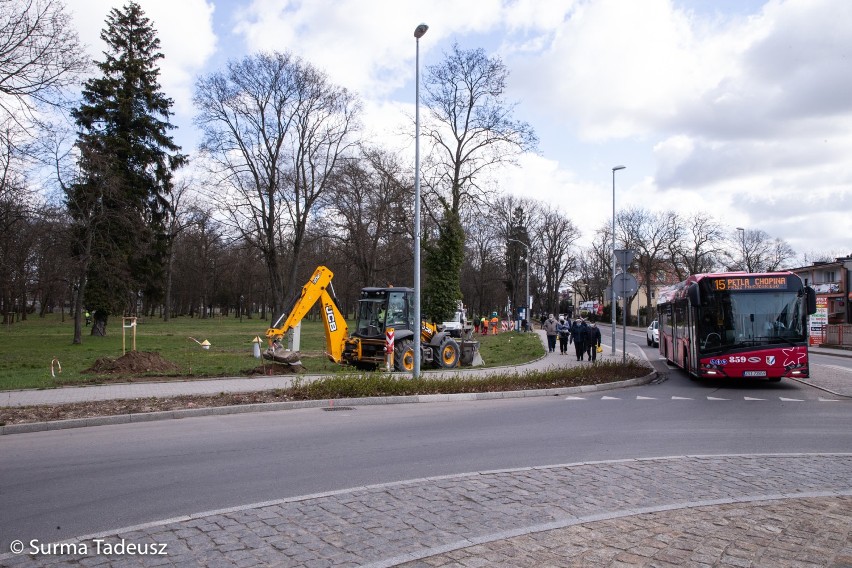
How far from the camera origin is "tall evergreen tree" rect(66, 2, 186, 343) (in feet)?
108

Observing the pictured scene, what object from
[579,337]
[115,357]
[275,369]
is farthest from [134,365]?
[579,337]

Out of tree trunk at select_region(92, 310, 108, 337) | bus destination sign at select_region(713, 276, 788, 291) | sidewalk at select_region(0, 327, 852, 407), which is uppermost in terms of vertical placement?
bus destination sign at select_region(713, 276, 788, 291)

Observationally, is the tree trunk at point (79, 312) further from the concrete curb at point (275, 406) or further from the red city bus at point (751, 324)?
the red city bus at point (751, 324)

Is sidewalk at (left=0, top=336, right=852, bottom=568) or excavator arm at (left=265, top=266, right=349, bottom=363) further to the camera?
excavator arm at (left=265, top=266, right=349, bottom=363)

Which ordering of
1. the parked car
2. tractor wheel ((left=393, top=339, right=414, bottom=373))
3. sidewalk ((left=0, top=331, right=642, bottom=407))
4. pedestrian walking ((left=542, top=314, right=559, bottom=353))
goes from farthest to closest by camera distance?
1. the parked car
2. pedestrian walking ((left=542, top=314, right=559, bottom=353))
3. tractor wheel ((left=393, top=339, right=414, bottom=373))
4. sidewalk ((left=0, top=331, right=642, bottom=407))

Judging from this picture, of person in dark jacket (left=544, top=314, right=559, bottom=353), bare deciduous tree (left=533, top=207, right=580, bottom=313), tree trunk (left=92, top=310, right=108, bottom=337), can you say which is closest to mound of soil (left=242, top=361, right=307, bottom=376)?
person in dark jacket (left=544, top=314, right=559, bottom=353)

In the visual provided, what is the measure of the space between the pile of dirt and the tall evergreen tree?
593 inches

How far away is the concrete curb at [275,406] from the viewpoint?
10.2 m

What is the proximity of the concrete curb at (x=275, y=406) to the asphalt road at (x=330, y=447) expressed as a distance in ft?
1.04

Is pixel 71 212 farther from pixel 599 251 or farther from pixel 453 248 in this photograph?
pixel 599 251

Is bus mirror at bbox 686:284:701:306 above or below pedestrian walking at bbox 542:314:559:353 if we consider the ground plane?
above

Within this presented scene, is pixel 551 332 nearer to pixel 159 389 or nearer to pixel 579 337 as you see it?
pixel 579 337

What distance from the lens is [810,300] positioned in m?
16.0

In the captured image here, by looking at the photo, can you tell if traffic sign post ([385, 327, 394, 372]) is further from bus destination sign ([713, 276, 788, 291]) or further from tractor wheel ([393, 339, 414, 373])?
bus destination sign ([713, 276, 788, 291])
